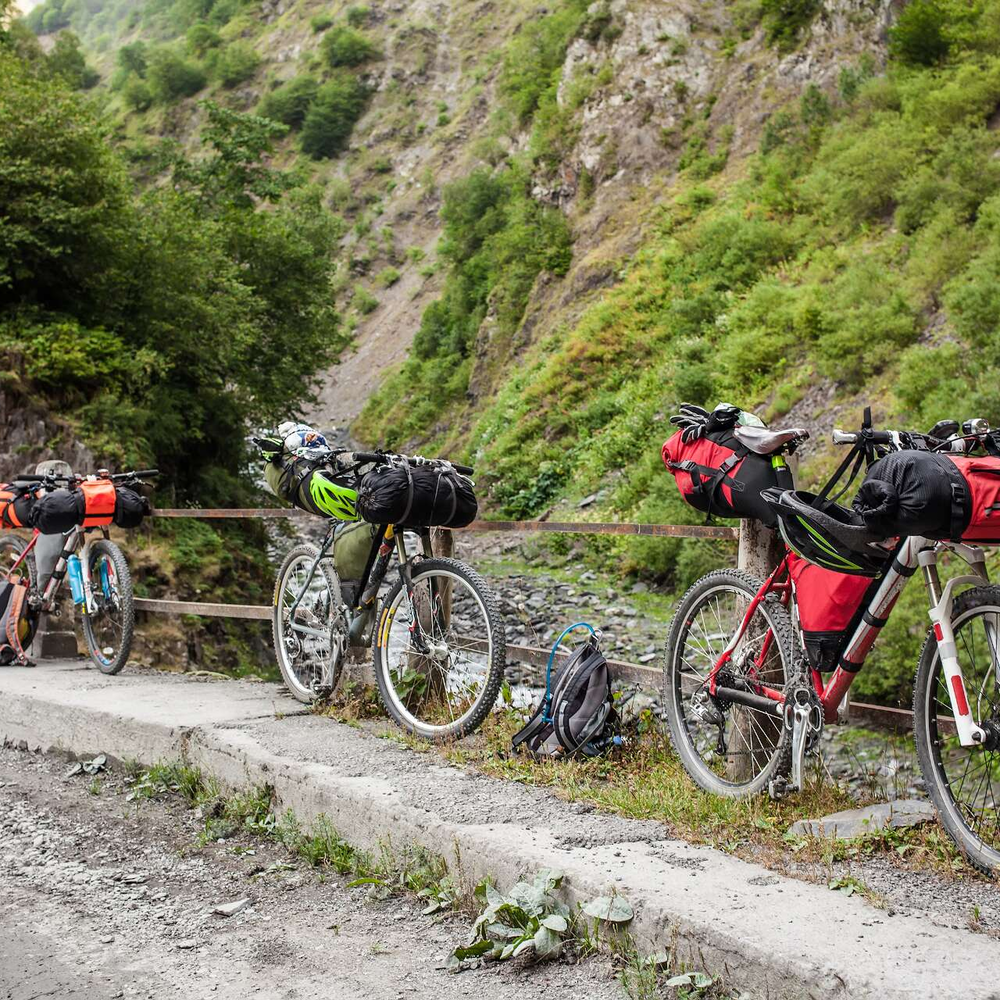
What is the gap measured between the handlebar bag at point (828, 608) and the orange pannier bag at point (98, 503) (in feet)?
17.9

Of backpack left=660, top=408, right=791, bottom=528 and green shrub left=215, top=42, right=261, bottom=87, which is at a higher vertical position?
green shrub left=215, top=42, right=261, bottom=87

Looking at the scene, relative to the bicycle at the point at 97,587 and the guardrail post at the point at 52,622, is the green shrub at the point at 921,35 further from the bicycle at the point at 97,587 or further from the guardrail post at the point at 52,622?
the bicycle at the point at 97,587

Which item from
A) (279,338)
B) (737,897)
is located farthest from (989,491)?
(279,338)

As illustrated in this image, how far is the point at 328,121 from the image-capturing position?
Answer: 237ft

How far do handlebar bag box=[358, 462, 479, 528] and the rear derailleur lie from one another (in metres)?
1.89

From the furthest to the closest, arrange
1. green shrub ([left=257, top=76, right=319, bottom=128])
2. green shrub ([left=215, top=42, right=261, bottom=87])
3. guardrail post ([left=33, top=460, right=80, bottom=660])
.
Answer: green shrub ([left=215, top=42, right=261, bottom=87]) < green shrub ([left=257, top=76, right=319, bottom=128]) < guardrail post ([left=33, top=460, right=80, bottom=660])

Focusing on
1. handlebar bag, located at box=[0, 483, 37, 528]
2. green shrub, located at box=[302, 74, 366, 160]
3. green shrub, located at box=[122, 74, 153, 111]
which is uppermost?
green shrub, located at box=[122, 74, 153, 111]

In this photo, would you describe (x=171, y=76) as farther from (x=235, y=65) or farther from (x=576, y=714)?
(x=576, y=714)

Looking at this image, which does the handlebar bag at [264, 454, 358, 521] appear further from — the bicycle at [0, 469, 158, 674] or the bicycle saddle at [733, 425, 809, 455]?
the bicycle saddle at [733, 425, 809, 455]

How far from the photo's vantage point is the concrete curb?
8.13 feet

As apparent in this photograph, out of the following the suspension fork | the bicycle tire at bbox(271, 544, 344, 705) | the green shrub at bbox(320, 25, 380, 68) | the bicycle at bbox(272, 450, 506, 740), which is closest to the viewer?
the suspension fork

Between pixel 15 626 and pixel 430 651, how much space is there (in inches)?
178

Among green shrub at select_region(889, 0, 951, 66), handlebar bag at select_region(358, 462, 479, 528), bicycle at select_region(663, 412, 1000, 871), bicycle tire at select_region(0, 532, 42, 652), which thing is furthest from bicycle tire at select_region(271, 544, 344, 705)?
green shrub at select_region(889, 0, 951, 66)

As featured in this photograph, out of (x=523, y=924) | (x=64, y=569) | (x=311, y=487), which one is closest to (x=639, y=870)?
(x=523, y=924)
